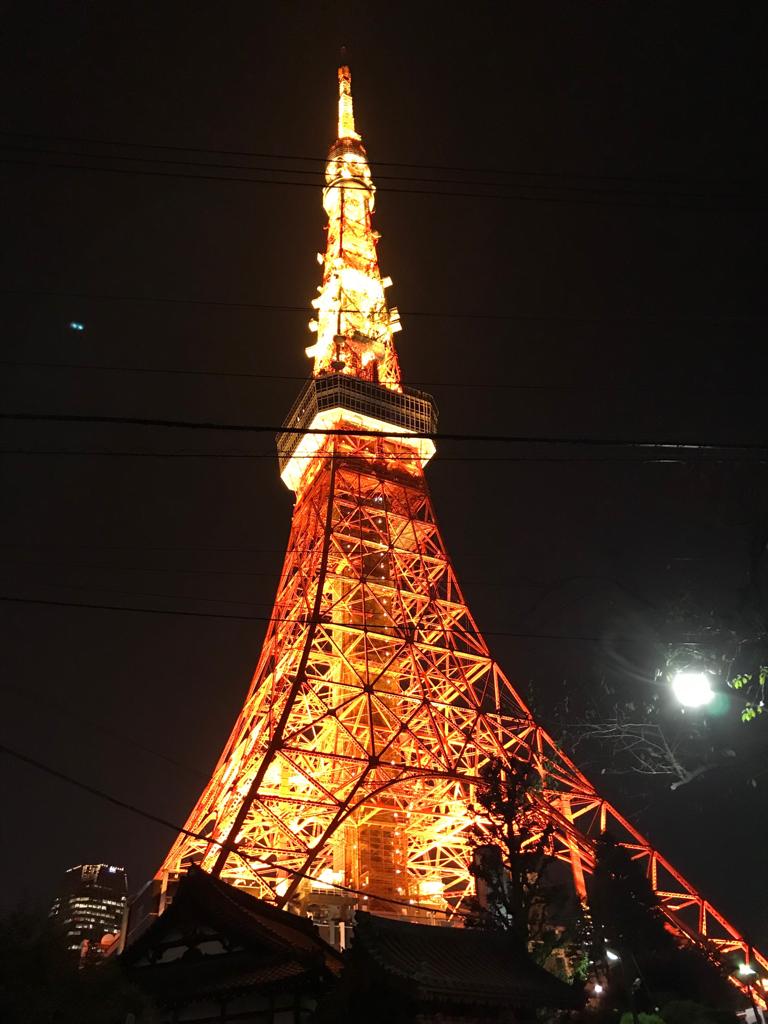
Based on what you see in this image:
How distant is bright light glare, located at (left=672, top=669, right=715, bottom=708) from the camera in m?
6.81

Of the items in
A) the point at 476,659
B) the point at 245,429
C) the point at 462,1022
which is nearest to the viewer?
the point at 245,429

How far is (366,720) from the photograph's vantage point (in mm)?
21000

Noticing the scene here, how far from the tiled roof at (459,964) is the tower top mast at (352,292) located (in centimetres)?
1873

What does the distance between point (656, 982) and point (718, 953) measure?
67.6 inches

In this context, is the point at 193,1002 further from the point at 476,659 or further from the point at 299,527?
the point at 299,527

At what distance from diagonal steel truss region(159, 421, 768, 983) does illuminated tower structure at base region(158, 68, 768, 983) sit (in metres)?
0.05

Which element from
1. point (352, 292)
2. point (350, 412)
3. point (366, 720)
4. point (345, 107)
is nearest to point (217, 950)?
point (366, 720)

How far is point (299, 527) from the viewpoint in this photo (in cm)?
2486

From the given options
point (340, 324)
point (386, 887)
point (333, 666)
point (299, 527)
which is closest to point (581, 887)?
point (386, 887)

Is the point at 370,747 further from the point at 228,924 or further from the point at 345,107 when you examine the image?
the point at 345,107

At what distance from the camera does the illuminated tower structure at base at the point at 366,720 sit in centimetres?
1566

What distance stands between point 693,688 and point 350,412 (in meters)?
18.7

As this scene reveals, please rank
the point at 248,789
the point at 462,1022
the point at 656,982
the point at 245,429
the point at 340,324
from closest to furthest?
1. the point at 245,429
2. the point at 462,1022
3. the point at 656,982
4. the point at 248,789
5. the point at 340,324

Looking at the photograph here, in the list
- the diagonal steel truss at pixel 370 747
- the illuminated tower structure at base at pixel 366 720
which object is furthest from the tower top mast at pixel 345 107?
the diagonal steel truss at pixel 370 747
